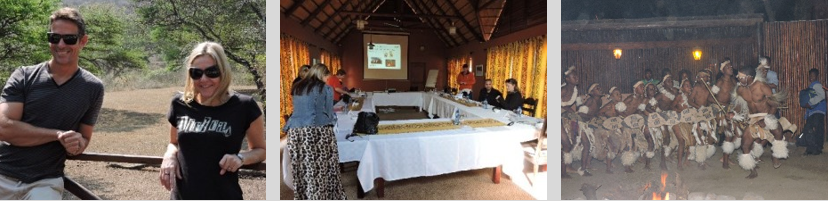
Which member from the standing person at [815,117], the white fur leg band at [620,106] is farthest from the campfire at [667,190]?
the standing person at [815,117]

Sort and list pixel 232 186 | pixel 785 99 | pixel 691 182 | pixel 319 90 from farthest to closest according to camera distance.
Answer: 1. pixel 785 99
2. pixel 691 182
3. pixel 319 90
4. pixel 232 186

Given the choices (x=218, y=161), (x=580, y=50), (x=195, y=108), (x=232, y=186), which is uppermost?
(x=580, y=50)

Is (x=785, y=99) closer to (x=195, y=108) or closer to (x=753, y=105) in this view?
(x=753, y=105)

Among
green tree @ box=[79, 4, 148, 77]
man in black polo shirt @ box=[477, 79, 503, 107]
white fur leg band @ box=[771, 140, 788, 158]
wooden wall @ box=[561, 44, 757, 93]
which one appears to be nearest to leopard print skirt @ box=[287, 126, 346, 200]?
green tree @ box=[79, 4, 148, 77]

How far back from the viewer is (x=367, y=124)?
2.82 metres

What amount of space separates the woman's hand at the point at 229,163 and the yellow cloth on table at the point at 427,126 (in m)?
1.47

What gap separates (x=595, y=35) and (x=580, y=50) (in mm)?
233

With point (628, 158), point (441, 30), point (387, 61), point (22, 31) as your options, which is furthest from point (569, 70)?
point (387, 61)

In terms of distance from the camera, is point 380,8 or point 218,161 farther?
point 380,8

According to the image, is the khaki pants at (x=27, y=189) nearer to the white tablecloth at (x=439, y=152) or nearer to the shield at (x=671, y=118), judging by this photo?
the white tablecloth at (x=439, y=152)

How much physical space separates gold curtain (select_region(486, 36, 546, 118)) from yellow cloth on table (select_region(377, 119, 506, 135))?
3707mm

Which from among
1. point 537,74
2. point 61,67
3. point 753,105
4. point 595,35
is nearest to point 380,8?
point 537,74

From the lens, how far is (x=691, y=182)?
3.52 m

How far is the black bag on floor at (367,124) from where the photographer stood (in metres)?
2.81
